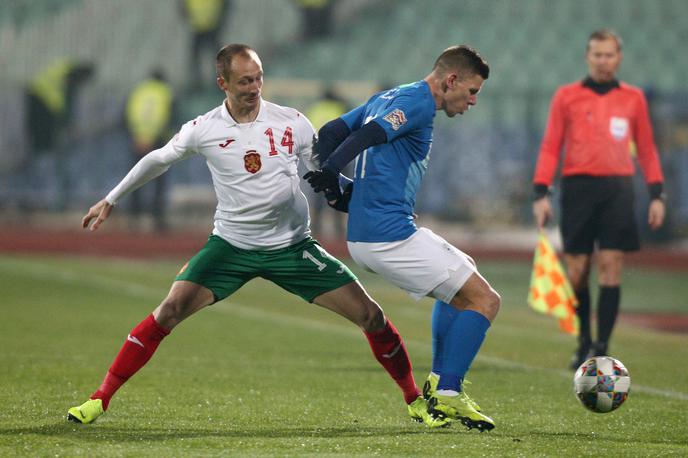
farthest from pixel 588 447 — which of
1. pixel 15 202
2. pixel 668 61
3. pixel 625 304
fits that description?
pixel 668 61

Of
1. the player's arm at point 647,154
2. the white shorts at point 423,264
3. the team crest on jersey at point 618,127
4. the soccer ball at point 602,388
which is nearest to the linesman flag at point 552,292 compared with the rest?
the player's arm at point 647,154

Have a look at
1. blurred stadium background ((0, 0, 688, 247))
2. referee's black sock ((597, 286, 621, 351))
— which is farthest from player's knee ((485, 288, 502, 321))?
blurred stadium background ((0, 0, 688, 247))

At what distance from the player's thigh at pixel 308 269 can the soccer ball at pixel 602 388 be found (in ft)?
3.89

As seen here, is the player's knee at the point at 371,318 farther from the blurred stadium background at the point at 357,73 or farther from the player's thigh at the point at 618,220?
the blurred stadium background at the point at 357,73

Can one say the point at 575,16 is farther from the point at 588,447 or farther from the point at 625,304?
the point at 588,447

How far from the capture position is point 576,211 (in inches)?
329

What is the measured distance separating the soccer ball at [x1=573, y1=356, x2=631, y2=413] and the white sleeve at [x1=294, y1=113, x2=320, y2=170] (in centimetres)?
160

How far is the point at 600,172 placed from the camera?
8.30 m

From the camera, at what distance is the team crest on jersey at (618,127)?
8.30m

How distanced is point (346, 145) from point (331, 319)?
6.47 metres

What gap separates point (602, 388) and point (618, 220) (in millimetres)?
2493

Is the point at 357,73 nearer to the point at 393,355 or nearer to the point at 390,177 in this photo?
the point at 393,355

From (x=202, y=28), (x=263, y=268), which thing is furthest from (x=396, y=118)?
(x=202, y=28)

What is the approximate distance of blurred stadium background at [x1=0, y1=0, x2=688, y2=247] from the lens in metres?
22.4
